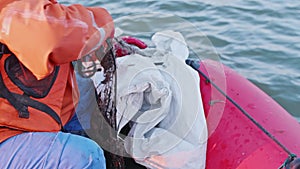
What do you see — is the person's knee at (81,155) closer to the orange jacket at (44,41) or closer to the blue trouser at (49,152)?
the blue trouser at (49,152)

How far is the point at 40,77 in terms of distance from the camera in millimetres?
1649

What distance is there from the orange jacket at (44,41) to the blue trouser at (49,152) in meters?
0.06

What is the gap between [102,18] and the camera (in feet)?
5.96

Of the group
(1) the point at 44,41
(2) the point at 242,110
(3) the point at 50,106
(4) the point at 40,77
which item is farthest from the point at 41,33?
(2) the point at 242,110

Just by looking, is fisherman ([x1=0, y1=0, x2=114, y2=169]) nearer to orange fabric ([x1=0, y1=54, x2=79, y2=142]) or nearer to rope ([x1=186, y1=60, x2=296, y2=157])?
orange fabric ([x1=0, y1=54, x2=79, y2=142])

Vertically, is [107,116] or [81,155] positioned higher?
[81,155]

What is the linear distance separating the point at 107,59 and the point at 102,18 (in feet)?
0.80

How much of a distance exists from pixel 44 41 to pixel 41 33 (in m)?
0.02

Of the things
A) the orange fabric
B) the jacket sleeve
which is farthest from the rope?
the jacket sleeve

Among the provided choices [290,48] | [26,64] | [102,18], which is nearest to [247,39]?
[290,48]

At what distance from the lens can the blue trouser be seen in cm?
159

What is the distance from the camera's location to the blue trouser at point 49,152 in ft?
5.22

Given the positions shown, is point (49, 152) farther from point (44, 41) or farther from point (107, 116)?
point (107, 116)

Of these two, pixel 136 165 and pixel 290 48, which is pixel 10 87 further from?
pixel 290 48
